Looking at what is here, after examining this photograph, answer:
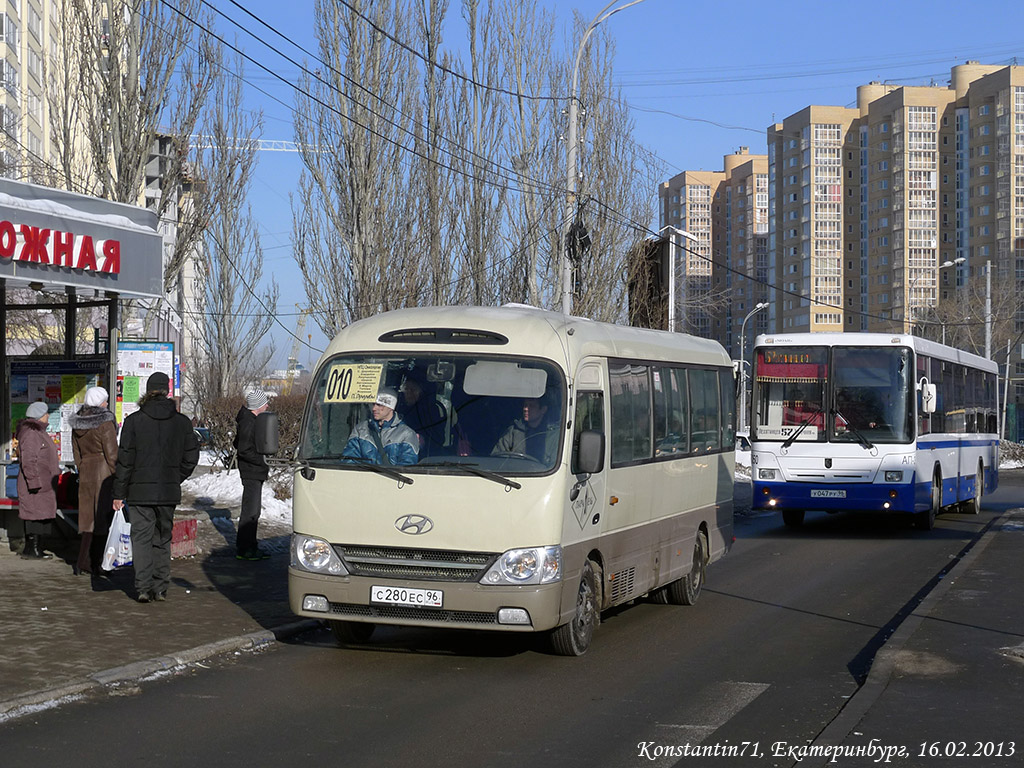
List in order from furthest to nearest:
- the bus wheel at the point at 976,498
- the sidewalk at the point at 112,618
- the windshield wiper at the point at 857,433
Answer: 1. the bus wheel at the point at 976,498
2. the windshield wiper at the point at 857,433
3. the sidewalk at the point at 112,618

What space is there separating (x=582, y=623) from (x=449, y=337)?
2225mm

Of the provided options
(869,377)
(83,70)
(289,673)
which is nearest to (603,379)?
(289,673)

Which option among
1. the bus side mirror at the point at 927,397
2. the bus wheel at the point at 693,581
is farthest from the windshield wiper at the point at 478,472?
the bus side mirror at the point at 927,397

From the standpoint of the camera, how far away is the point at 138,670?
866 centimetres

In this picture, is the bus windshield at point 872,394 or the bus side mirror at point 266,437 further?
the bus windshield at point 872,394

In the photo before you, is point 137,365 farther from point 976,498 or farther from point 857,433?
point 976,498

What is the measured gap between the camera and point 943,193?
126 meters

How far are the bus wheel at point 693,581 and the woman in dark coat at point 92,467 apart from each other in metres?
5.37

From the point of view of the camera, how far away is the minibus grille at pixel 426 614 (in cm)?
900

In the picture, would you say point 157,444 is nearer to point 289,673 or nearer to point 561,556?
point 289,673

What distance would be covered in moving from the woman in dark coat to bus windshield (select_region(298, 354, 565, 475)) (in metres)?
4.05

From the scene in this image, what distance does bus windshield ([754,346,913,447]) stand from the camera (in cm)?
2009

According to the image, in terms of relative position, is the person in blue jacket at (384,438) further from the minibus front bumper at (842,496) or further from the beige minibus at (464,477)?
the minibus front bumper at (842,496)

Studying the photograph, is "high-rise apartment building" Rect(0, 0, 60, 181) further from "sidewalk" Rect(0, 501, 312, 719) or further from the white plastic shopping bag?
the white plastic shopping bag
